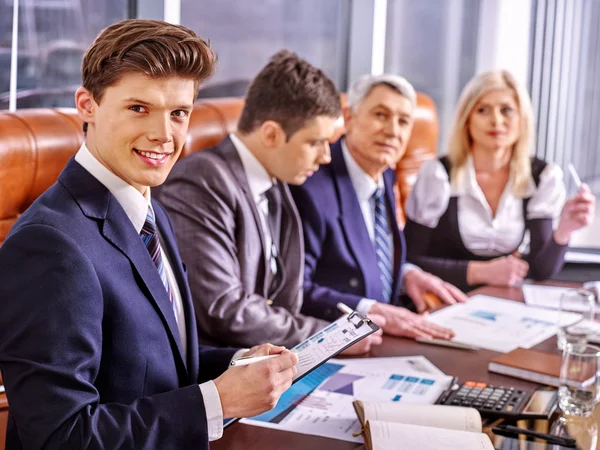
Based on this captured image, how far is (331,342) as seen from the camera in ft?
4.60

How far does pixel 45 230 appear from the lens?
1190 mm

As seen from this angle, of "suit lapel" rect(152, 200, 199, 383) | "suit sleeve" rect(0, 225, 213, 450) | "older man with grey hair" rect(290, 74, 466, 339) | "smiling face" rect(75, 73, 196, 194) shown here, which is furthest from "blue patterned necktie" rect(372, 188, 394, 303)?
"suit sleeve" rect(0, 225, 213, 450)

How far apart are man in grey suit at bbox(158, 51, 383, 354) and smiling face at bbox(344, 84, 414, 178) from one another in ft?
1.32

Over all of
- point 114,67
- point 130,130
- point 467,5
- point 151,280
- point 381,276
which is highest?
point 467,5

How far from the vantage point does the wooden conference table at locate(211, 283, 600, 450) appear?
4.64 feet

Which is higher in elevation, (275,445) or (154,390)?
(154,390)

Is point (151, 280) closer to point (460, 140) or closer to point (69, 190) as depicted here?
point (69, 190)

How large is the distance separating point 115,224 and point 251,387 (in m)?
0.35

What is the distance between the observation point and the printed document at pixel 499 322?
2.11 m

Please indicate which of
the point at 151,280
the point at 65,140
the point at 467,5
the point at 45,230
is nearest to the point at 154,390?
the point at 151,280

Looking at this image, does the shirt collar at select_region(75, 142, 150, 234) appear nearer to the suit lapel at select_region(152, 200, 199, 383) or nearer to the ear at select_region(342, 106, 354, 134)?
the suit lapel at select_region(152, 200, 199, 383)

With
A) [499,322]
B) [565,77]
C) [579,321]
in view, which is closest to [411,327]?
[499,322]

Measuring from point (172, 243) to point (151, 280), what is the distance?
0.26 metres

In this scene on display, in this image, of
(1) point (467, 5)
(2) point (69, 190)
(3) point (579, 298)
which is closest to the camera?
(2) point (69, 190)
